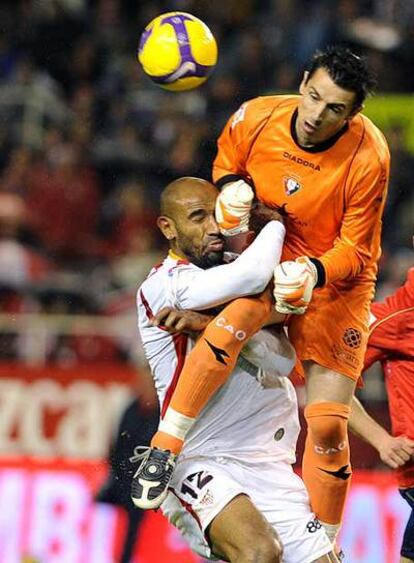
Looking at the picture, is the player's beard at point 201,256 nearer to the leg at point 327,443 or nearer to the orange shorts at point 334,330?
the orange shorts at point 334,330

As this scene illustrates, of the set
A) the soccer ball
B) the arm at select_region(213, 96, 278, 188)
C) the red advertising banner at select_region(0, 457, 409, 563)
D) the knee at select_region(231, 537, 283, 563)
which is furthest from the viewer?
the red advertising banner at select_region(0, 457, 409, 563)

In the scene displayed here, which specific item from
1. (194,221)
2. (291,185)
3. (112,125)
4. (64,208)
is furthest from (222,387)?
(112,125)

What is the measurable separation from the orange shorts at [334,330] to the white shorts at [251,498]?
545mm

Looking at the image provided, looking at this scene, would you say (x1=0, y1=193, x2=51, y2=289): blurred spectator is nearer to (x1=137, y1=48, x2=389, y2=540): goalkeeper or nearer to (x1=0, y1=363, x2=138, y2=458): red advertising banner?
(x1=0, y1=363, x2=138, y2=458): red advertising banner

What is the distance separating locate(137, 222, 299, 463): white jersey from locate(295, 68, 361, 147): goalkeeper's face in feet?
1.49

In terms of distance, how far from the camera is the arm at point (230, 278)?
5.68m

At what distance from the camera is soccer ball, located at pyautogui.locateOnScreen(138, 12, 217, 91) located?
6.38 m

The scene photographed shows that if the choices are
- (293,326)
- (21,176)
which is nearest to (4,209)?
→ (21,176)

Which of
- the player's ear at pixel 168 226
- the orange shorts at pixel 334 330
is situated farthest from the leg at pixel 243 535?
Answer: the player's ear at pixel 168 226

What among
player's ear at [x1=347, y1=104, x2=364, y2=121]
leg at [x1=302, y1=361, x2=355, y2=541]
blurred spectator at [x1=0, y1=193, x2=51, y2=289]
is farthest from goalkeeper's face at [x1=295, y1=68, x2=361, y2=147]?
blurred spectator at [x1=0, y1=193, x2=51, y2=289]

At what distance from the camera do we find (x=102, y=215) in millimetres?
13477

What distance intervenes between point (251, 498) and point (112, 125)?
29.1 feet

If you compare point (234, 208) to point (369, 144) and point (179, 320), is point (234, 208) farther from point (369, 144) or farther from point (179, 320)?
point (369, 144)

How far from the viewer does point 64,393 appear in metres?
11.3
